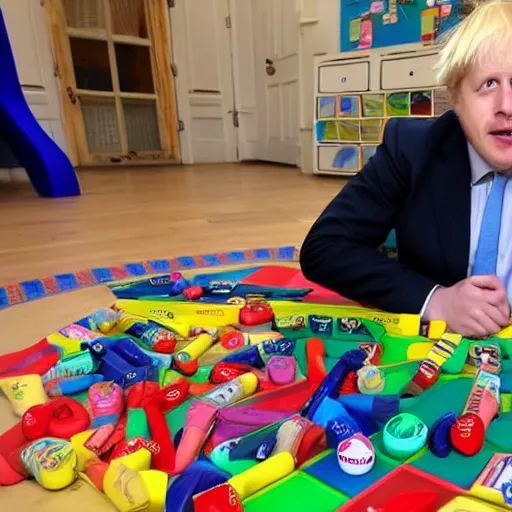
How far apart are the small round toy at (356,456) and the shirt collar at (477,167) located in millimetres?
447

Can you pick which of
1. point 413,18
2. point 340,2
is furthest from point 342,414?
point 340,2

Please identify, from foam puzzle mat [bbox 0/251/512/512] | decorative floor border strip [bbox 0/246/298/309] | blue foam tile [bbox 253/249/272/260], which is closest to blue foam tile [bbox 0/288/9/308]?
decorative floor border strip [bbox 0/246/298/309]

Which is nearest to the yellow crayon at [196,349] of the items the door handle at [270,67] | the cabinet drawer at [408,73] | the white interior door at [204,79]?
the cabinet drawer at [408,73]

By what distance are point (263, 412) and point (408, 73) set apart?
91.8 inches

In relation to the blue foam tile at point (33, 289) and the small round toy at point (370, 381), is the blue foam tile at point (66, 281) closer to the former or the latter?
the blue foam tile at point (33, 289)

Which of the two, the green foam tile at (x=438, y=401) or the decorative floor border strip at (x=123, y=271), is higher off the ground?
the green foam tile at (x=438, y=401)

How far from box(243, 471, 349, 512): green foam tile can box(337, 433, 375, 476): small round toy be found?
0.03 metres

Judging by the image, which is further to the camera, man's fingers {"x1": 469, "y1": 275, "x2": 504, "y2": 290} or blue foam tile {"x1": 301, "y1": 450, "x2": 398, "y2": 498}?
man's fingers {"x1": 469, "y1": 275, "x2": 504, "y2": 290}

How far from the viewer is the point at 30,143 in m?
2.40

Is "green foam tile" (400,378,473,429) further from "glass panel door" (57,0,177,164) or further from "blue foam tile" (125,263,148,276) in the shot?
"glass panel door" (57,0,177,164)

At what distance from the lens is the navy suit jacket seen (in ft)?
2.50

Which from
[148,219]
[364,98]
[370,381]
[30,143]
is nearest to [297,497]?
[370,381]

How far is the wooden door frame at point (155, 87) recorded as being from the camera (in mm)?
3463

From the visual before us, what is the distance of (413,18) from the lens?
2.59 metres
